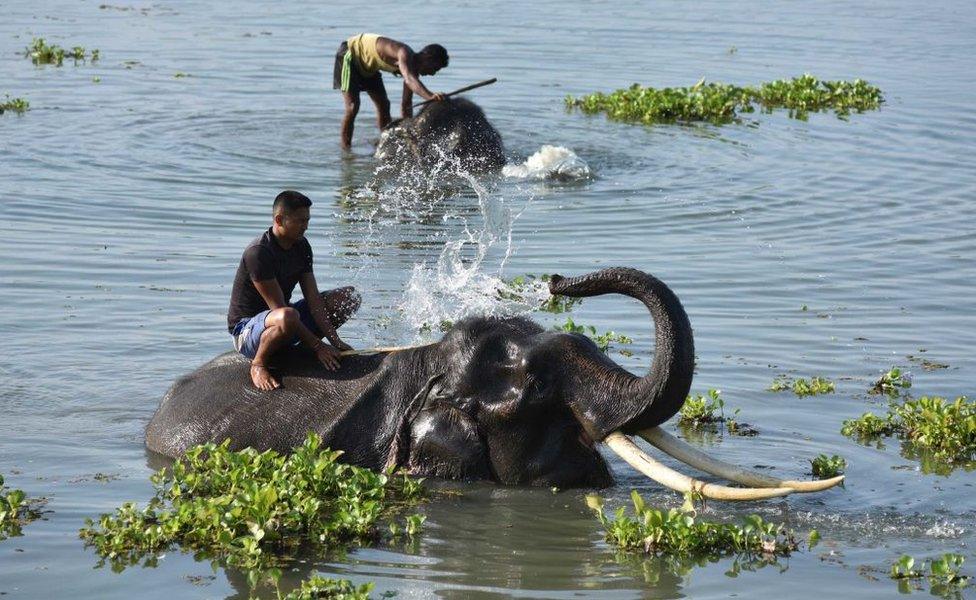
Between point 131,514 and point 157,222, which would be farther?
point 157,222

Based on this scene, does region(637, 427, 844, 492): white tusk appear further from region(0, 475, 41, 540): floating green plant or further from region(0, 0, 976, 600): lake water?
region(0, 475, 41, 540): floating green plant

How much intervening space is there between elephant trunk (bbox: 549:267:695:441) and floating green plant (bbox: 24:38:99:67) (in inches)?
615

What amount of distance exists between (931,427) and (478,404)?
2366 mm

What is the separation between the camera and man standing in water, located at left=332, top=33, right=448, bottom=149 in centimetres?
1589

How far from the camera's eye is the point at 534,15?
1075 inches

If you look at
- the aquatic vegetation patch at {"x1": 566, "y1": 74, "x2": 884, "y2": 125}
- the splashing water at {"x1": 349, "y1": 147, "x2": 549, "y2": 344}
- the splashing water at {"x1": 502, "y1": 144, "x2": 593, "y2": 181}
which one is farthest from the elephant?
the aquatic vegetation patch at {"x1": 566, "y1": 74, "x2": 884, "y2": 125}

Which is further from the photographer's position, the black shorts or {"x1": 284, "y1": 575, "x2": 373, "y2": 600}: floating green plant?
the black shorts

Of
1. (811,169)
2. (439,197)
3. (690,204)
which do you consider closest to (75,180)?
(439,197)

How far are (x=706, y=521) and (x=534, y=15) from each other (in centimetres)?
2130

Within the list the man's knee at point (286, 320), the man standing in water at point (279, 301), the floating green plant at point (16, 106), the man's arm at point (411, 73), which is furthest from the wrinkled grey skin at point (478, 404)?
the floating green plant at point (16, 106)

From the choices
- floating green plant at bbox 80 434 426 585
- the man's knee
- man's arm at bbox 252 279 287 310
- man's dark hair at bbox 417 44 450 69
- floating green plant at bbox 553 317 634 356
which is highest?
man's dark hair at bbox 417 44 450 69

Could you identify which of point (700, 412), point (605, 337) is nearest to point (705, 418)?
point (700, 412)

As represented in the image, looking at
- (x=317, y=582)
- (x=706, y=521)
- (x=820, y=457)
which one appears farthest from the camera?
(x=820, y=457)

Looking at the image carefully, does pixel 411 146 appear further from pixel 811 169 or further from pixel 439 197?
pixel 811 169
